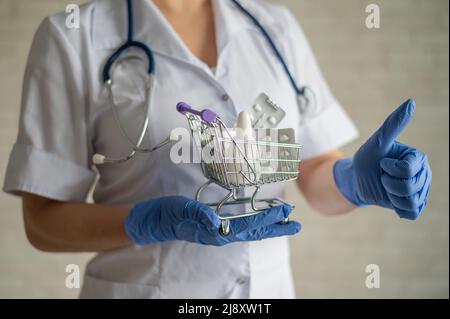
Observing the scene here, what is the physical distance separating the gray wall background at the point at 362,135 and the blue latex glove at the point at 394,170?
32.5 inches

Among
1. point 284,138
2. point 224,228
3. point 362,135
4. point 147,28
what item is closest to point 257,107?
point 284,138

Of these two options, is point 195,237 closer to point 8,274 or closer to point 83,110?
point 83,110

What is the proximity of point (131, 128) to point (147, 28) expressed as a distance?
22 centimetres

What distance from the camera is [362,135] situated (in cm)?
172

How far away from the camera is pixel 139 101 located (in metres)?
0.95

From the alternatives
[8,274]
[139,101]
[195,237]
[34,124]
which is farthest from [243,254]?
[8,274]

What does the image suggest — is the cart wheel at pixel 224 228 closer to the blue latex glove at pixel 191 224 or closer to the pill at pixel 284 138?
the blue latex glove at pixel 191 224

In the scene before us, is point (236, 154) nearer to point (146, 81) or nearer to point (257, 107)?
point (257, 107)

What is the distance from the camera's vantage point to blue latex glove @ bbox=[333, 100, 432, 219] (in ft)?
2.57

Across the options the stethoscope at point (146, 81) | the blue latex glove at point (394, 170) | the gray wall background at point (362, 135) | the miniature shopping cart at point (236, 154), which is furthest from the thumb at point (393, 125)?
the gray wall background at point (362, 135)

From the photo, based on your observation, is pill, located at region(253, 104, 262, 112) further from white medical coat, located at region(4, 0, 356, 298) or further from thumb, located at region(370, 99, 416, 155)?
thumb, located at region(370, 99, 416, 155)
